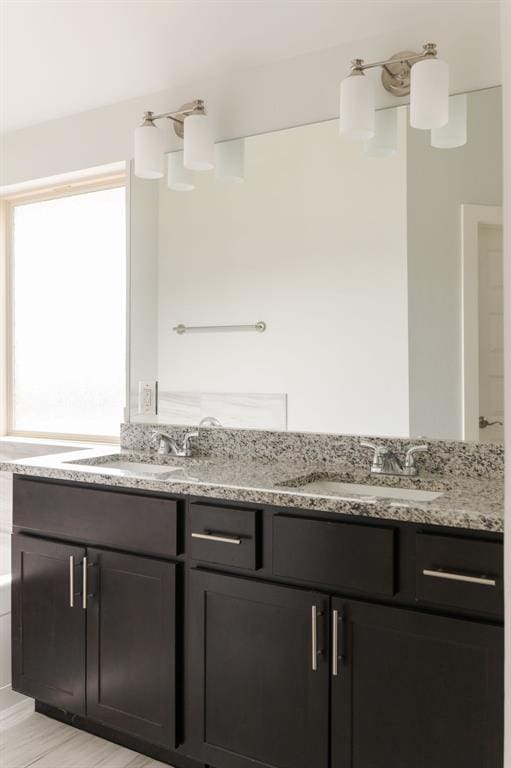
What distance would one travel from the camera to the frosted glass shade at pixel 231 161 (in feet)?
8.23

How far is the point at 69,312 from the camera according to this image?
11.3 feet

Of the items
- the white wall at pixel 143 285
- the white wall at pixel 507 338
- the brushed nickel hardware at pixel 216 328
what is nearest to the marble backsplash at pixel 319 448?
the white wall at pixel 143 285

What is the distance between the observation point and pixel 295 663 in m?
1.71

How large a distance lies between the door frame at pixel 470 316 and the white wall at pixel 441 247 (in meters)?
0.02

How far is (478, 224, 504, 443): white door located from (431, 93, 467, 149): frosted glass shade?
0.30 meters

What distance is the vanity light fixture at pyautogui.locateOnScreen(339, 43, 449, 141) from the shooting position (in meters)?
2.01

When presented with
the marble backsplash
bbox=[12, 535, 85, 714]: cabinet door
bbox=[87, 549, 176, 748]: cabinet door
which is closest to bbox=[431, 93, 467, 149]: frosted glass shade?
the marble backsplash

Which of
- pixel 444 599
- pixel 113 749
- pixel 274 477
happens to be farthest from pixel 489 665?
pixel 113 749

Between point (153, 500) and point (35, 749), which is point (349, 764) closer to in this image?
point (153, 500)

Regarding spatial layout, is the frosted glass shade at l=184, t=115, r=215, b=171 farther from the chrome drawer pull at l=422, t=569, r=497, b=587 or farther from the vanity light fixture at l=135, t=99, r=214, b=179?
the chrome drawer pull at l=422, t=569, r=497, b=587

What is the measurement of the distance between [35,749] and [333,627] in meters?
1.22

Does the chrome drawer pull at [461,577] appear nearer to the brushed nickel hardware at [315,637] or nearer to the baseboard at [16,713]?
the brushed nickel hardware at [315,637]

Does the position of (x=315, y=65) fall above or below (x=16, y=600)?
above

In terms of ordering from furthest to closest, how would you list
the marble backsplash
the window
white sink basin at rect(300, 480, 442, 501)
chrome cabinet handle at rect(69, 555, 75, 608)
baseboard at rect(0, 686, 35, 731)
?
the window → baseboard at rect(0, 686, 35, 731) → chrome cabinet handle at rect(69, 555, 75, 608) → the marble backsplash → white sink basin at rect(300, 480, 442, 501)
